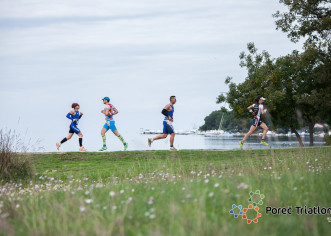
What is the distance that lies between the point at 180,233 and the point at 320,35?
93.6 feet

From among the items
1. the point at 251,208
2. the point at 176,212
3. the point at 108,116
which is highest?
the point at 108,116

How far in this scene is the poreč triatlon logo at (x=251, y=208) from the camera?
576 cm

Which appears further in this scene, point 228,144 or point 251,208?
point 228,144

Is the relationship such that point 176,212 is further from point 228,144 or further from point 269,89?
point 228,144

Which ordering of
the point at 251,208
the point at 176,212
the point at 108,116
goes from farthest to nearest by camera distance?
1. the point at 108,116
2. the point at 251,208
3. the point at 176,212

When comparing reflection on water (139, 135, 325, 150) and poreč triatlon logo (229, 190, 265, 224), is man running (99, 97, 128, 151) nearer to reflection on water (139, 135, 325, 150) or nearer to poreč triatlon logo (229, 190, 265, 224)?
reflection on water (139, 135, 325, 150)

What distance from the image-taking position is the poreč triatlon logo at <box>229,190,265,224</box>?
18.9 feet

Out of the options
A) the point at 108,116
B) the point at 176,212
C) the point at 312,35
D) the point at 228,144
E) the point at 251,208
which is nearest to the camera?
the point at 176,212

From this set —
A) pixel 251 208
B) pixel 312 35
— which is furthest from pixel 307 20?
pixel 251 208

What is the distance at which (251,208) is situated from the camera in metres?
6.12

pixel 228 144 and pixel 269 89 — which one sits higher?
pixel 269 89

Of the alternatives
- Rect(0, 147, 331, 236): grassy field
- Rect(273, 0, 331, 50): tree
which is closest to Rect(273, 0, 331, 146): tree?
Rect(273, 0, 331, 50): tree

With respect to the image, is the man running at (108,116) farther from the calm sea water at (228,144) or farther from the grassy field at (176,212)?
the grassy field at (176,212)

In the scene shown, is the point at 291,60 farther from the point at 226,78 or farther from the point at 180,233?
the point at 180,233
